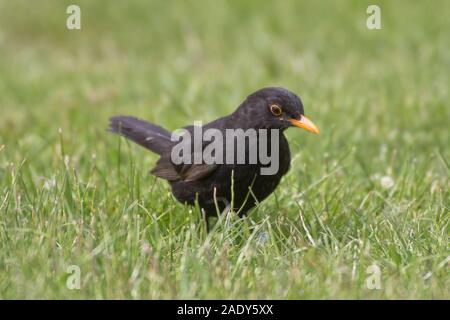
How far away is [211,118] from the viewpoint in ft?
23.7

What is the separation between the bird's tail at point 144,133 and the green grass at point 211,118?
0.54 feet

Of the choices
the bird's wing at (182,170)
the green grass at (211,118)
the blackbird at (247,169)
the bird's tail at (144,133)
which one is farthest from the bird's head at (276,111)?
the bird's tail at (144,133)

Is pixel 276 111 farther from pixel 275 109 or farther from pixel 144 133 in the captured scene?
pixel 144 133

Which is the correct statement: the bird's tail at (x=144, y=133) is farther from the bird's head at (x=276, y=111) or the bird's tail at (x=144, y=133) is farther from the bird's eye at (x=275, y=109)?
the bird's eye at (x=275, y=109)

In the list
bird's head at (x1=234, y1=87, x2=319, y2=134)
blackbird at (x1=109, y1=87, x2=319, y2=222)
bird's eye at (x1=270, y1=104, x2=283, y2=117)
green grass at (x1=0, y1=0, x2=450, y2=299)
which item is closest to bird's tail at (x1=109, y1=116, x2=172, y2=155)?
green grass at (x1=0, y1=0, x2=450, y2=299)

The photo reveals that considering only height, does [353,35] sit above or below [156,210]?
above

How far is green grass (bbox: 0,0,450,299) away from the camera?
374 centimetres

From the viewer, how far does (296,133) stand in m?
6.82

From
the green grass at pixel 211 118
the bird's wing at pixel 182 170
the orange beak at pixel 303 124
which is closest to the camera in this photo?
the green grass at pixel 211 118

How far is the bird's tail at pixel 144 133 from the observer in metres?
5.50

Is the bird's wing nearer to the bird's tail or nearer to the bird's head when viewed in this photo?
the bird's tail

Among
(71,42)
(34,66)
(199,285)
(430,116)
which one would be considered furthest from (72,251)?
(71,42)
